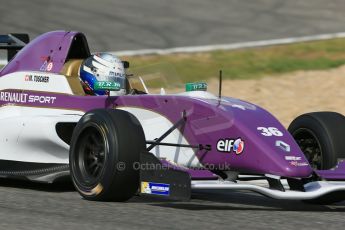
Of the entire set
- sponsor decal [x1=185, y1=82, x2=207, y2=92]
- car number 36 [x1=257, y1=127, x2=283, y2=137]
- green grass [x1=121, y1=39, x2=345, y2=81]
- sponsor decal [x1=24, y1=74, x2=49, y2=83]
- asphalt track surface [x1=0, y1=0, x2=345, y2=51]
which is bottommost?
car number 36 [x1=257, y1=127, x2=283, y2=137]

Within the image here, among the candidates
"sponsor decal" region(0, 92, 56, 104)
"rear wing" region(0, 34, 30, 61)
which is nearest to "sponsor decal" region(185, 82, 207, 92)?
"sponsor decal" region(0, 92, 56, 104)

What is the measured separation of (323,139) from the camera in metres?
7.69

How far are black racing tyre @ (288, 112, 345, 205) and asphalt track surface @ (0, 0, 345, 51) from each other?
10252 millimetres

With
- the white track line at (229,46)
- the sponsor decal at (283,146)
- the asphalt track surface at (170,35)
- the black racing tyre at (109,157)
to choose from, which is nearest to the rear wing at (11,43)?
the asphalt track surface at (170,35)

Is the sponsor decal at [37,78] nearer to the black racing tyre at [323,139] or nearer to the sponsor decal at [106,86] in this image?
the sponsor decal at [106,86]

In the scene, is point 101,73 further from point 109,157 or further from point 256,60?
point 256,60

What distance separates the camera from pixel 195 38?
18922mm

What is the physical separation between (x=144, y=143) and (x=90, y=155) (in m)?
0.62

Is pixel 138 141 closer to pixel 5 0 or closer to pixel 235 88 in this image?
pixel 235 88

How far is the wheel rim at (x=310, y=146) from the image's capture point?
25.7 feet

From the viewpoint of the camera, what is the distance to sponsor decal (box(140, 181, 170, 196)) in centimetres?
653

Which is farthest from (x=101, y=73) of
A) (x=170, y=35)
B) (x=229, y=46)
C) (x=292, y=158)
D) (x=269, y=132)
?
(x=170, y=35)

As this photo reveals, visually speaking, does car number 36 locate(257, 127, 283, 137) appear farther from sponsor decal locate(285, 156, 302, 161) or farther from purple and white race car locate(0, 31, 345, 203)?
sponsor decal locate(285, 156, 302, 161)

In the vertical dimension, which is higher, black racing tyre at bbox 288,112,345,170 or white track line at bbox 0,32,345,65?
white track line at bbox 0,32,345,65
